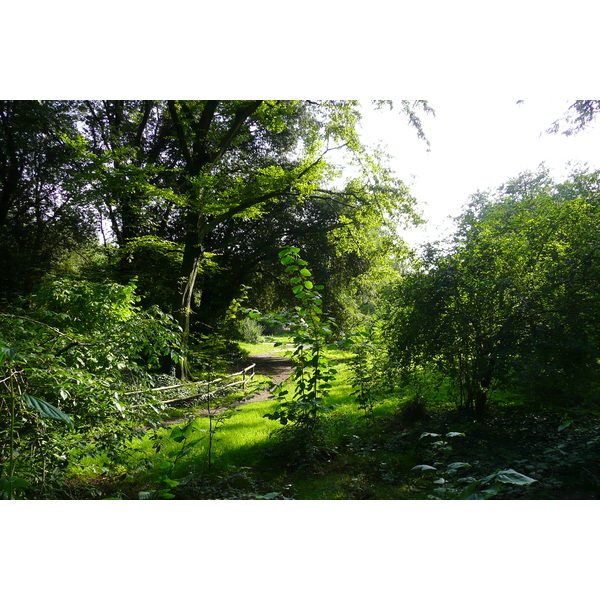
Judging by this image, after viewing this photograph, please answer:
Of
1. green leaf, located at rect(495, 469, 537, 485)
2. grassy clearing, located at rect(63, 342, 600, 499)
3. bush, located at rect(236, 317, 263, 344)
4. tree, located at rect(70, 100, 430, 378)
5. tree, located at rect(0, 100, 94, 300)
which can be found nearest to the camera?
green leaf, located at rect(495, 469, 537, 485)

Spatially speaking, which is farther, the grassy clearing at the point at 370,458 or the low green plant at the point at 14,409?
the grassy clearing at the point at 370,458

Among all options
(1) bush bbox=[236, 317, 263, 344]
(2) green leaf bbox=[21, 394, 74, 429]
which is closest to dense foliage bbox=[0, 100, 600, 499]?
(2) green leaf bbox=[21, 394, 74, 429]

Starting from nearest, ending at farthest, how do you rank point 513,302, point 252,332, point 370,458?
point 370,458
point 513,302
point 252,332

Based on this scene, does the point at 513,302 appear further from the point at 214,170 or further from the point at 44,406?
the point at 214,170

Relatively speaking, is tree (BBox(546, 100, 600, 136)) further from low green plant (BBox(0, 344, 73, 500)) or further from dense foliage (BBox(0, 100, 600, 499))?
low green plant (BBox(0, 344, 73, 500))

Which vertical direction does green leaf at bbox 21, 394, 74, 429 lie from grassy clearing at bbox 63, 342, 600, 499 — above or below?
above

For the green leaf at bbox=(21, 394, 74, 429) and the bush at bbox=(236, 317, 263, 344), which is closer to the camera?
the green leaf at bbox=(21, 394, 74, 429)

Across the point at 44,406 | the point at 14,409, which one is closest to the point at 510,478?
the point at 44,406

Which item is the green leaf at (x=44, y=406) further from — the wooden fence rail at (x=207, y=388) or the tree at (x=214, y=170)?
the tree at (x=214, y=170)

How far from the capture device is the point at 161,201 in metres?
5.67

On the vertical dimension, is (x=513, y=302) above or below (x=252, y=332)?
above

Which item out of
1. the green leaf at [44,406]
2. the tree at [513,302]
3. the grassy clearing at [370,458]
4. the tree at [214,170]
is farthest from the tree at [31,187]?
the tree at [513,302]
